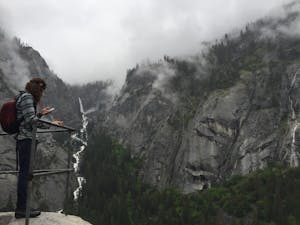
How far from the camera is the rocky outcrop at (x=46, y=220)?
1316 centimetres

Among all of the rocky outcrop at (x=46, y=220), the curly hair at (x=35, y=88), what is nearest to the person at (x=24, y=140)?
the curly hair at (x=35, y=88)

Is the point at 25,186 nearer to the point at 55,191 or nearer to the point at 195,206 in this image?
the point at 195,206

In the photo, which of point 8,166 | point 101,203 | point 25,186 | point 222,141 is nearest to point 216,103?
point 222,141

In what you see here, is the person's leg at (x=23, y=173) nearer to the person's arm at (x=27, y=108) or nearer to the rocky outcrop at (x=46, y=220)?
the rocky outcrop at (x=46, y=220)

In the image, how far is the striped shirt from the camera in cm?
1230

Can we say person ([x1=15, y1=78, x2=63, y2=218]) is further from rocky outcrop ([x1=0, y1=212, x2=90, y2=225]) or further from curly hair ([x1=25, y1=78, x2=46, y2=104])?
rocky outcrop ([x1=0, y1=212, x2=90, y2=225])

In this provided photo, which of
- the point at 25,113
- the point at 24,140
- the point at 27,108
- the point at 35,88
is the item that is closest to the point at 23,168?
the point at 24,140

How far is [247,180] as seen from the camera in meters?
157

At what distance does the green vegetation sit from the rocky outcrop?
119574mm

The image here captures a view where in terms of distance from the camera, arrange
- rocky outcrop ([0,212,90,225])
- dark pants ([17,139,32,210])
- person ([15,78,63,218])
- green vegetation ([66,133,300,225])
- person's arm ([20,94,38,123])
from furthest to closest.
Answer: green vegetation ([66,133,300,225]) < rocky outcrop ([0,212,90,225]) < dark pants ([17,139,32,210]) < person ([15,78,63,218]) < person's arm ([20,94,38,123])

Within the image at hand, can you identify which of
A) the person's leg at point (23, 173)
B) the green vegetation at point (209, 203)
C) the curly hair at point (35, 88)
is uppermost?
the curly hair at point (35, 88)

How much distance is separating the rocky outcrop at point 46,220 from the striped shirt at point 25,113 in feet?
7.16

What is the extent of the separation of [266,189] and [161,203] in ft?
115

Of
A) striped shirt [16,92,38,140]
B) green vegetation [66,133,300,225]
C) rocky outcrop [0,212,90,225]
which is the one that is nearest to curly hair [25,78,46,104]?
striped shirt [16,92,38,140]
